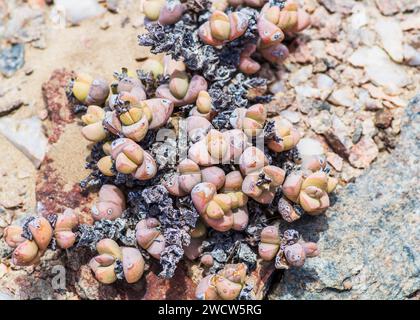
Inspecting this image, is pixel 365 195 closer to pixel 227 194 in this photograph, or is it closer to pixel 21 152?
pixel 227 194

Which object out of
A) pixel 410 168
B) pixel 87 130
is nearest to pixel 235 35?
pixel 87 130

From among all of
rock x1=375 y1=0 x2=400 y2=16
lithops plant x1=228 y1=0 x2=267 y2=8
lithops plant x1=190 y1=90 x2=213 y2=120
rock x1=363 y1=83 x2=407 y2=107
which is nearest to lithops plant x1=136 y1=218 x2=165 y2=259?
lithops plant x1=190 y1=90 x2=213 y2=120

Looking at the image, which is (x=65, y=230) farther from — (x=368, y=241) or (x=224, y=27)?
(x=368, y=241)

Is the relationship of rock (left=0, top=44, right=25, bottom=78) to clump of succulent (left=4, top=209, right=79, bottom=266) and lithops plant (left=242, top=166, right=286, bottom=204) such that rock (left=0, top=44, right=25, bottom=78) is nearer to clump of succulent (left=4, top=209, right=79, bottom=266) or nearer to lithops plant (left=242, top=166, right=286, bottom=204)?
clump of succulent (left=4, top=209, right=79, bottom=266)

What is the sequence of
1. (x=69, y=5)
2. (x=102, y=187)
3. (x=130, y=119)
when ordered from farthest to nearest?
(x=69, y=5), (x=102, y=187), (x=130, y=119)

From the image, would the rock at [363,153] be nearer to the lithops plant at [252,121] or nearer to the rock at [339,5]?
the lithops plant at [252,121]

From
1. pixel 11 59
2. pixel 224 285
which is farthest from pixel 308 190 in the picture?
pixel 11 59

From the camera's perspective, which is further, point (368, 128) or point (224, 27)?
point (368, 128)
